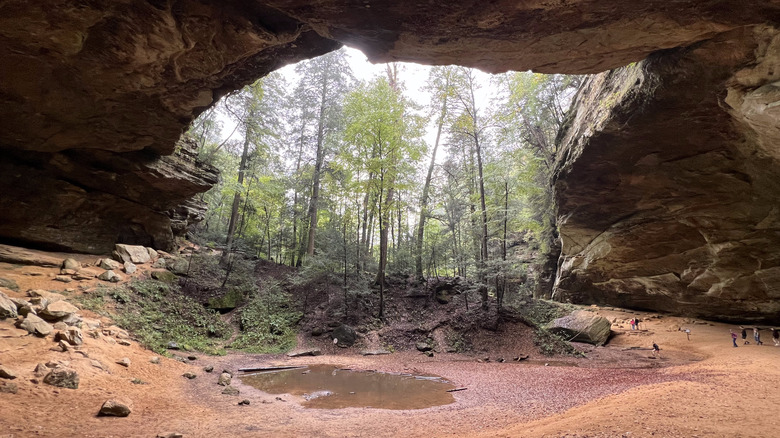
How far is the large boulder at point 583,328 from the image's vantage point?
1344cm

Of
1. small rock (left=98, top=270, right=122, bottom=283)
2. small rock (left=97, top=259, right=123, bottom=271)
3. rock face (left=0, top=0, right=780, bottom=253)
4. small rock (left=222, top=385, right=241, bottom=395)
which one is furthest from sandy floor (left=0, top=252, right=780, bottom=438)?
rock face (left=0, top=0, right=780, bottom=253)

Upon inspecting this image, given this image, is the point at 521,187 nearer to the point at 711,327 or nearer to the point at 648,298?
the point at 648,298

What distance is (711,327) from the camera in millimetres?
13719

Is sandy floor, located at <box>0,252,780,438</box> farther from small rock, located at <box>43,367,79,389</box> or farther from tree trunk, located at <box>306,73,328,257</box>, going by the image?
tree trunk, located at <box>306,73,328,257</box>

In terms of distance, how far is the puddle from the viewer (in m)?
6.94

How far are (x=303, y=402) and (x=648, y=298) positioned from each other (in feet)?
57.6

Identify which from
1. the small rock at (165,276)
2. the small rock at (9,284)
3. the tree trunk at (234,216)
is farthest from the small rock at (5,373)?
the tree trunk at (234,216)

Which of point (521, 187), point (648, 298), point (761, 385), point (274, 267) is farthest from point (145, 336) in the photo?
point (648, 298)

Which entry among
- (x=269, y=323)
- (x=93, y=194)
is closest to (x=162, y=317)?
(x=269, y=323)

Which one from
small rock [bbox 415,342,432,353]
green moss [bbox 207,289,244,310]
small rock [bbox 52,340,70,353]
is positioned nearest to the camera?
small rock [bbox 52,340,70,353]

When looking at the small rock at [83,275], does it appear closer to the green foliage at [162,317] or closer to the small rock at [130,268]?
the green foliage at [162,317]

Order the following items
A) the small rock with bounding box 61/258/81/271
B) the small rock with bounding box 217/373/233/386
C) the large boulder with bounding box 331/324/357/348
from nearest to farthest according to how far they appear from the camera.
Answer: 1. the small rock with bounding box 217/373/233/386
2. the small rock with bounding box 61/258/81/271
3. the large boulder with bounding box 331/324/357/348

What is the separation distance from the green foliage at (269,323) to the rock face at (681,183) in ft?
44.7

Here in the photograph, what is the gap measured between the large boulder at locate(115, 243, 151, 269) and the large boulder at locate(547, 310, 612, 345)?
18251 millimetres
